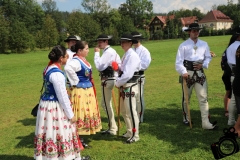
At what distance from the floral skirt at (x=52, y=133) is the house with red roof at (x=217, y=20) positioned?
104 metres

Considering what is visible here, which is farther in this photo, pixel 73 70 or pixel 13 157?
pixel 13 157

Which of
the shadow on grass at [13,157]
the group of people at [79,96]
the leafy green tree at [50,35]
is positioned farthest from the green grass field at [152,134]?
the leafy green tree at [50,35]

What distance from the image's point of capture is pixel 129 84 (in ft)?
A: 17.8

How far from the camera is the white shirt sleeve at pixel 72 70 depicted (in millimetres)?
4961

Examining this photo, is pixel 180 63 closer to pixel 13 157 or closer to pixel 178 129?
pixel 178 129

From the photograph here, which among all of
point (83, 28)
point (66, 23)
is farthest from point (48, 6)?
point (83, 28)

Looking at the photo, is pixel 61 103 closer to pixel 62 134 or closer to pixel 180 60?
pixel 62 134

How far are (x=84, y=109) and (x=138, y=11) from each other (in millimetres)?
84270

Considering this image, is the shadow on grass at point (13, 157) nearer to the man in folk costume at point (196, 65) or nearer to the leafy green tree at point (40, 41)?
the man in folk costume at point (196, 65)

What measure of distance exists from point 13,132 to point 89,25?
60853 millimetres

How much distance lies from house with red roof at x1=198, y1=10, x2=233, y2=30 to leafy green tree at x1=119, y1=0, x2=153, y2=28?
2769 centimetres

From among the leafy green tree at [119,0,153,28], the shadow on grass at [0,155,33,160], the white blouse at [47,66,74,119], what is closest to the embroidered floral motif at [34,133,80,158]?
the white blouse at [47,66,74,119]

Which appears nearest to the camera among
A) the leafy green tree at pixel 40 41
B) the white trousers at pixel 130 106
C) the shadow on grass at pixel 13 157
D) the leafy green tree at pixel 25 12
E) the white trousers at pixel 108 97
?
the shadow on grass at pixel 13 157

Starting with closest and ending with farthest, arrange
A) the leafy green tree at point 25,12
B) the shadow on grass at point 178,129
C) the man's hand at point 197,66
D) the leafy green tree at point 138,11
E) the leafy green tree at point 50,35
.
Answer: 1. the shadow on grass at point 178,129
2. the man's hand at point 197,66
3. the leafy green tree at point 50,35
4. the leafy green tree at point 25,12
5. the leafy green tree at point 138,11
